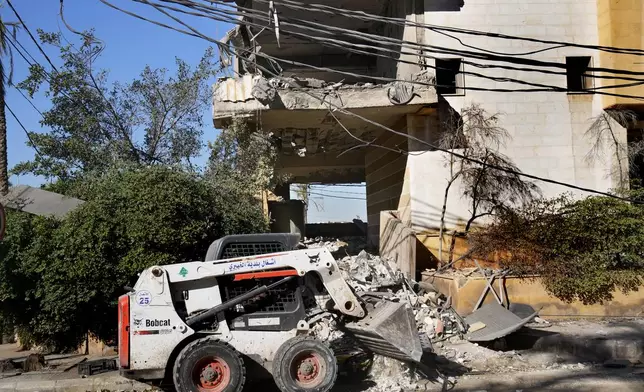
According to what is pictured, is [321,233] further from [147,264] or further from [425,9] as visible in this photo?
[147,264]

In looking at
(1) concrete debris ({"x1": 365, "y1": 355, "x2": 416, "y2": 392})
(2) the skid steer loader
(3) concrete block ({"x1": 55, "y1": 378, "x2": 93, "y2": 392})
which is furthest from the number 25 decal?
(1) concrete debris ({"x1": 365, "y1": 355, "x2": 416, "y2": 392})

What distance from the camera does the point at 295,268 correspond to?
780 cm

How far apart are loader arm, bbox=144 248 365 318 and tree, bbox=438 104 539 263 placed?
22.2ft

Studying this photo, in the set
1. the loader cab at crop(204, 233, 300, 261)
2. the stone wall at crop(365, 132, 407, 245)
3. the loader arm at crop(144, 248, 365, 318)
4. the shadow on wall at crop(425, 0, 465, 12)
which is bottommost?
the loader arm at crop(144, 248, 365, 318)

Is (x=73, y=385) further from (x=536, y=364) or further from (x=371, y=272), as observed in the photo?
(x=536, y=364)

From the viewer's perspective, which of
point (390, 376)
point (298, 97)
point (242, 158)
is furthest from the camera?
point (242, 158)

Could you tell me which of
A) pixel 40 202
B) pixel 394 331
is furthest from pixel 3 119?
pixel 394 331

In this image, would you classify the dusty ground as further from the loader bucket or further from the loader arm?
the loader arm

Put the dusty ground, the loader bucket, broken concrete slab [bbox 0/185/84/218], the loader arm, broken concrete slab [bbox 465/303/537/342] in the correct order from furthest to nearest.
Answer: broken concrete slab [bbox 0/185/84/218] → broken concrete slab [bbox 465/303/537/342] → the dusty ground → the loader arm → the loader bucket

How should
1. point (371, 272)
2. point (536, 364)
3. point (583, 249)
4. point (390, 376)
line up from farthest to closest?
point (583, 249) < point (371, 272) < point (536, 364) < point (390, 376)

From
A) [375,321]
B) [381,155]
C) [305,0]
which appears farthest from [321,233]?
[375,321]

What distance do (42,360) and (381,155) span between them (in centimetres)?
1078

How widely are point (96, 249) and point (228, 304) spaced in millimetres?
3673

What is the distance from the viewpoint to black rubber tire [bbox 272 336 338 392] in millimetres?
7371
